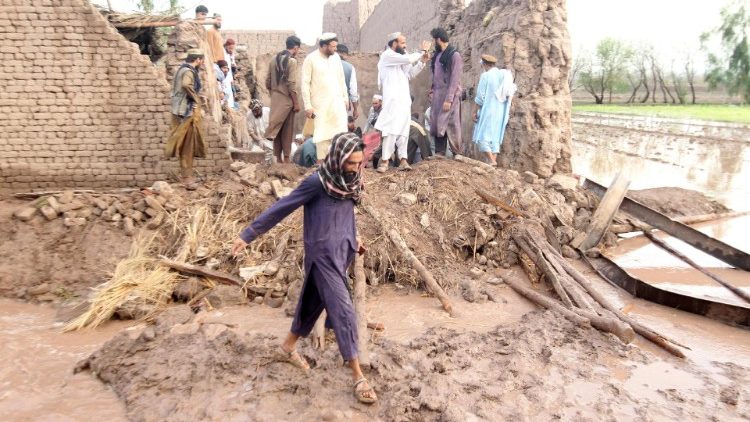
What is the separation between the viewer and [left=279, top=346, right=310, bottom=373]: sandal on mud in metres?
3.56

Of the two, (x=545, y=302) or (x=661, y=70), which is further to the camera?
(x=661, y=70)

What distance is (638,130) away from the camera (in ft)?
71.9

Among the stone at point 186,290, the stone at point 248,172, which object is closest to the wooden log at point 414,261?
the stone at point 248,172

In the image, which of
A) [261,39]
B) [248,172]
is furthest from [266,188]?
[261,39]

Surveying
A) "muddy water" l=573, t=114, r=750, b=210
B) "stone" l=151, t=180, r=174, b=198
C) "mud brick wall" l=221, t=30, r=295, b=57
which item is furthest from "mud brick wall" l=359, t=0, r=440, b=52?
"stone" l=151, t=180, r=174, b=198

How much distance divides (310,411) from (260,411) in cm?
31

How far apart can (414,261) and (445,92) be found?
123 inches

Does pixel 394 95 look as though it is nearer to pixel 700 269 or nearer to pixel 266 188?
pixel 266 188

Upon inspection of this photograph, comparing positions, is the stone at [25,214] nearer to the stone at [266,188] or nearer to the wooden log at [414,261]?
the stone at [266,188]

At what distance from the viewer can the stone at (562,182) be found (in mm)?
7137

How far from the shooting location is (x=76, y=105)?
6879 millimetres

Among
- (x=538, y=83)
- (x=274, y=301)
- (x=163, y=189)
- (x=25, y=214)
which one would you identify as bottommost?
(x=274, y=301)

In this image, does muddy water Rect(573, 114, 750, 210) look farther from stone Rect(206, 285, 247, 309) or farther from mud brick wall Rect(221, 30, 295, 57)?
mud brick wall Rect(221, 30, 295, 57)

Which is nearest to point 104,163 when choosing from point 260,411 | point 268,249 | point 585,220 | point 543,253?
point 268,249
